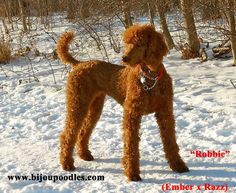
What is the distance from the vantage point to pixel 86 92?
411cm

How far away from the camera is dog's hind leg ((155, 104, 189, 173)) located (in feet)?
12.4

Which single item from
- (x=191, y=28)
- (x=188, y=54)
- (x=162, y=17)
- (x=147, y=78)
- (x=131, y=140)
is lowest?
(x=131, y=140)

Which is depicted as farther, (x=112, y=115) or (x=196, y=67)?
(x=196, y=67)

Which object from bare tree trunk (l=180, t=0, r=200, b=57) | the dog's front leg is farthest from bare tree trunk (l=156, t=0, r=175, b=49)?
the dog's front leg

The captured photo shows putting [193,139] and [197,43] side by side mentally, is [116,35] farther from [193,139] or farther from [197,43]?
[193,139]

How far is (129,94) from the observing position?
146 inches

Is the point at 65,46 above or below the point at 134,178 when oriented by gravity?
above

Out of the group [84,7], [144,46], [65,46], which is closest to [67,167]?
[65,46]

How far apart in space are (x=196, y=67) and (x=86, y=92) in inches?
172

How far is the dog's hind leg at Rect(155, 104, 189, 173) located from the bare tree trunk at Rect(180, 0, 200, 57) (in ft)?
14.8

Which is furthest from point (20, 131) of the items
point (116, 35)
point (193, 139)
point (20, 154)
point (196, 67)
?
point (116, 35)

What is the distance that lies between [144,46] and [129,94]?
528 mm

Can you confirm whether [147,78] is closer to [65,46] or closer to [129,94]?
[129,94]

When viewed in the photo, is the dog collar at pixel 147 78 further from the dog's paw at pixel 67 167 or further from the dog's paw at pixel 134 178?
the dog's paw at pixel 67 167
